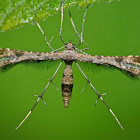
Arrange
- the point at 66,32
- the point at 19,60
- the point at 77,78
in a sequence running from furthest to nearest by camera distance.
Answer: the point at 77,78
the point at 66,32
the point at 19,60

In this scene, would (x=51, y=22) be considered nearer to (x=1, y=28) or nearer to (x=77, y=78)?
(x=77, y=78)

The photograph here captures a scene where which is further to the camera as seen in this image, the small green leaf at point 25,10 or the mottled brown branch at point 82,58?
the mottled brown branch at point 82,58

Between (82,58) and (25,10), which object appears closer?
(25,10)

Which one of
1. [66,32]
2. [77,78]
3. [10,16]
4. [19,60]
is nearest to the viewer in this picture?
[10,16]

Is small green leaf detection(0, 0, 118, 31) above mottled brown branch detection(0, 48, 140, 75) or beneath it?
above

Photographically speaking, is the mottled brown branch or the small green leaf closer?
the small green leaf

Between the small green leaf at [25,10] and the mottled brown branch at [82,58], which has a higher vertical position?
the small green leaf at [25,10]

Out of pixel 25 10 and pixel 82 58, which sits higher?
pixel 25 10

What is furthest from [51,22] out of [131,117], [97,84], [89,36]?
[131,117]
